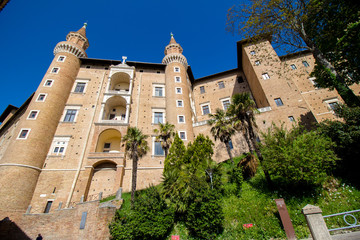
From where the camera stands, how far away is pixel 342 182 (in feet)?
37.2

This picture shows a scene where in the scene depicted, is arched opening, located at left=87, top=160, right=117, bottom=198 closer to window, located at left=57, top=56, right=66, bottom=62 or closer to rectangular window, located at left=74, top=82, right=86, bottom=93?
rectangular window, located at left=74, top=82, right=86, bottom=93

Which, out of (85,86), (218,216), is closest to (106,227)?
(218,216)

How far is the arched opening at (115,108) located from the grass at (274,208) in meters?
18.8

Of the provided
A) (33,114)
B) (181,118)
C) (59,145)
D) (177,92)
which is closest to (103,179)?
(59,145)

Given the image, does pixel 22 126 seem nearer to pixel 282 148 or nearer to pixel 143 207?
pixel 143 207

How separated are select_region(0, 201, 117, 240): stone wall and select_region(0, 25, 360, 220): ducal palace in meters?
0.98

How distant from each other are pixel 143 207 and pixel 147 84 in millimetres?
21501

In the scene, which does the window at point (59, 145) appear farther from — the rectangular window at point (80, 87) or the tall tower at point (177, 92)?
the tall tower at point (177, 92)

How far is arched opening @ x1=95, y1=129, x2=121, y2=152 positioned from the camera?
75.5 ft

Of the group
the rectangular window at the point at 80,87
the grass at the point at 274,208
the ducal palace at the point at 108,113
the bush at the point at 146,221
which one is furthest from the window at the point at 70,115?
the grass at the point at 274,208

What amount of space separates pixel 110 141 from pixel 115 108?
5.75m

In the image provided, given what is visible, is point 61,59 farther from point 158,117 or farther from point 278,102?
point 278,102

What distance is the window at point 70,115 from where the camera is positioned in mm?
23384

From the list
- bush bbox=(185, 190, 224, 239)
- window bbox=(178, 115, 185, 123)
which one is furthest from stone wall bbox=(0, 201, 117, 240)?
window bbox=(178, 115, 185, 123)
